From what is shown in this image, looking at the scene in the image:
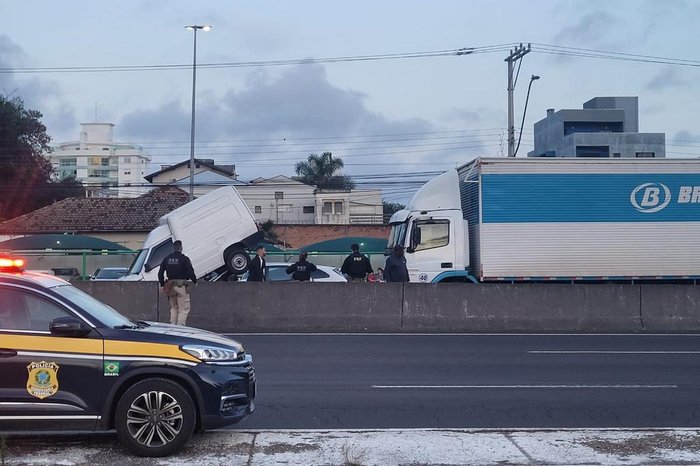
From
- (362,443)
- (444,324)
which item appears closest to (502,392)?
(362,443)

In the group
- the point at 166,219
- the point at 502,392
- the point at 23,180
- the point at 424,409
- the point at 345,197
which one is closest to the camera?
the point at 424,409

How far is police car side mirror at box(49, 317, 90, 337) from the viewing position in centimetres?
772

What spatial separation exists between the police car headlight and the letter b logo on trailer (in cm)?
1716

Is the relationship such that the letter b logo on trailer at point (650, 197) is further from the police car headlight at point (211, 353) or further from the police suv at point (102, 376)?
the police suv at point (102, 376)

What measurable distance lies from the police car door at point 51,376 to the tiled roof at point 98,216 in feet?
159

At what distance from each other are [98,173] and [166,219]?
510ft

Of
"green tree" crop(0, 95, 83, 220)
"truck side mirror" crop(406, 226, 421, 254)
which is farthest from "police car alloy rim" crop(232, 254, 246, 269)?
"green tree" crop(0, 95, 83, 220)

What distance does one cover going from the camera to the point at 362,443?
841 cm

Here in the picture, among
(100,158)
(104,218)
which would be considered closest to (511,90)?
(104,218)

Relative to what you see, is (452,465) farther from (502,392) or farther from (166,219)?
(166,219)

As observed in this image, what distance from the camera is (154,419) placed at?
788cm

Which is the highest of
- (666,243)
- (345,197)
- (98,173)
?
(98,173)

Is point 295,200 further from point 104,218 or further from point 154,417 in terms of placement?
point 154,417

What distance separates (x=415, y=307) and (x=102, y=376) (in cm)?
1321
